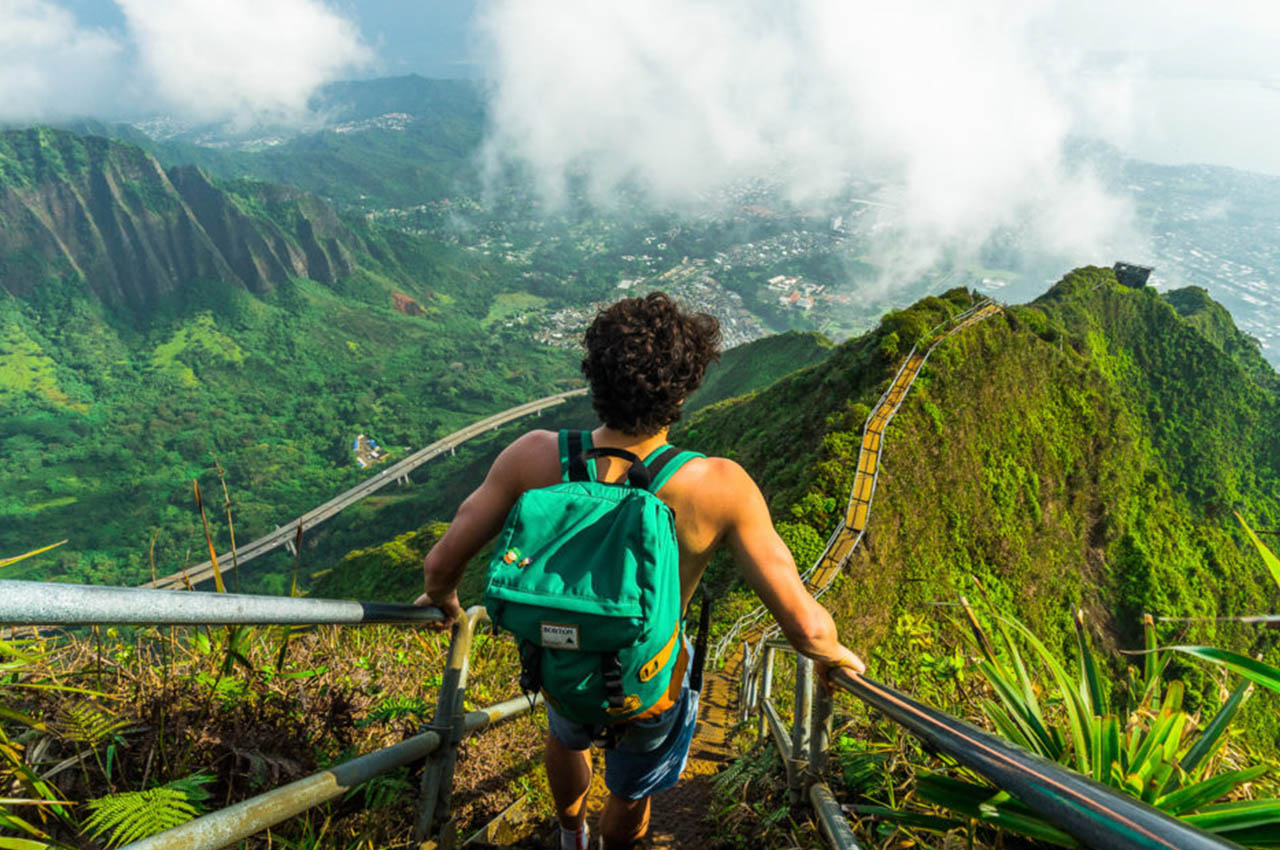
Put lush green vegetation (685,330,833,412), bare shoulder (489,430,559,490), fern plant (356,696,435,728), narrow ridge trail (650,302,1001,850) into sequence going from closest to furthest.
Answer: bare shoulder (489,430,559,490) → fern plant (356,696,435,728) → narrow ridge trail (650,302,1001,850) → lush green vegetation (685,330,833,412)

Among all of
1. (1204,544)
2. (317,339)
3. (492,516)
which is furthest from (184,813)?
(317,339)

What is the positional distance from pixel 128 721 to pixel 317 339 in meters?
181

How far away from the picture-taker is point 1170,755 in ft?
7.22

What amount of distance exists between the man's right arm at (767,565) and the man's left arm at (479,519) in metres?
0.75

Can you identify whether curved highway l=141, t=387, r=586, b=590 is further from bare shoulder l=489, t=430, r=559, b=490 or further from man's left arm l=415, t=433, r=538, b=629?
bare shoulder l=489, t=430, r=559, b=490

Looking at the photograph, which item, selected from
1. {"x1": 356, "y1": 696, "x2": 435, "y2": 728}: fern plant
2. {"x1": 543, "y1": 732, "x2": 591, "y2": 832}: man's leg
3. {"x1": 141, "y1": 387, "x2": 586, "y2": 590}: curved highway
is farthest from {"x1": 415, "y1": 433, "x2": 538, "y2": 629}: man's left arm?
{"x1": 141, "y1": 387, "x2": 586, "y2": 590}: curved highway

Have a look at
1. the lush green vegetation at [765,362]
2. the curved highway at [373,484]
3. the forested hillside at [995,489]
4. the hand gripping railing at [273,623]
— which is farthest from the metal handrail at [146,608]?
the curved highway at [373,484]

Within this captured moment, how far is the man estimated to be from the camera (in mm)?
2283

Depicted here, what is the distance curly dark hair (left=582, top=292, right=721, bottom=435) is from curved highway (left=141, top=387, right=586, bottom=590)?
66.9 m

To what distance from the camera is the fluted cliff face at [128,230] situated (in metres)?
169

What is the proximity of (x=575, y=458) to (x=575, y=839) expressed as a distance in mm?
1906

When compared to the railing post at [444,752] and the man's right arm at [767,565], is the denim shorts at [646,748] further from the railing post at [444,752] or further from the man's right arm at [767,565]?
the man's right arm at [767,565]

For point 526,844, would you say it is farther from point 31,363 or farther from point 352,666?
point 31,363

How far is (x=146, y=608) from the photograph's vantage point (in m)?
1.37
